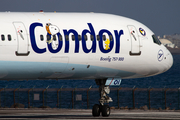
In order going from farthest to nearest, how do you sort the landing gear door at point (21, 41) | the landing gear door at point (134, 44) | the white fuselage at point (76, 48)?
the landing gear door at point (134, 44) → the white fuselage at point (76, 48) → the landing gear door at point (21, 41)

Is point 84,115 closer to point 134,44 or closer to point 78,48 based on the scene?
point 134,44

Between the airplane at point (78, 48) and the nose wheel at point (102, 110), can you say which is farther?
the nose wheel at point (102, 110)

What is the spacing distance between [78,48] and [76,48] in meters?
0.15

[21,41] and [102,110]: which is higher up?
[21,41]

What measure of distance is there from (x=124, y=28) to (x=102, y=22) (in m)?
1.69

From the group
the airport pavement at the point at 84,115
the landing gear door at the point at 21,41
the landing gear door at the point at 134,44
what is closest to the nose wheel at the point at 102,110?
the airport pavement at the point at 84,115

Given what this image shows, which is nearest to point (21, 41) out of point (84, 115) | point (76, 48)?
point (76, 48)

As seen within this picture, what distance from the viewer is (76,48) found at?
29.4 meters

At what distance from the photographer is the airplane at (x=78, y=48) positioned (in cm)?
2809

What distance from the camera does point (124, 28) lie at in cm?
3139

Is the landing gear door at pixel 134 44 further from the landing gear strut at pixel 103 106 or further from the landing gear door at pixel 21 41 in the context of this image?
the landing gear door at pixel 21 41

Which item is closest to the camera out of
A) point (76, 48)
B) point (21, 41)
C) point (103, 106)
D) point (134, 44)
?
point (21, 41)

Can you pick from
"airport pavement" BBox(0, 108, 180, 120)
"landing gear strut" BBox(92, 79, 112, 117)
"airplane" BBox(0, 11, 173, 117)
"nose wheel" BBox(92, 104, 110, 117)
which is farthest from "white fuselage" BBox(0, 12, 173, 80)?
"airport pavement" BBox(0, 108, 180, 120)

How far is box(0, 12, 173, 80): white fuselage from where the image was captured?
2808 centimetres
